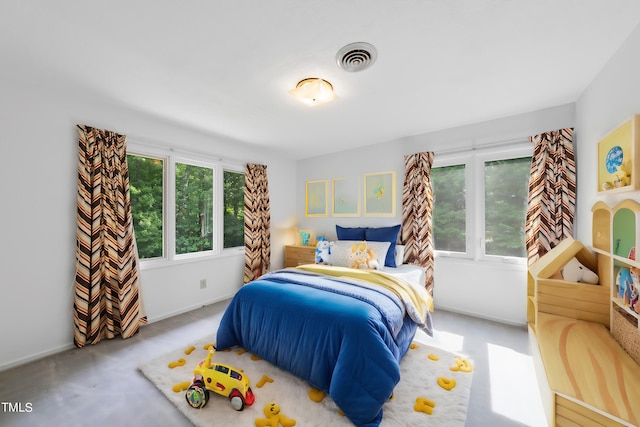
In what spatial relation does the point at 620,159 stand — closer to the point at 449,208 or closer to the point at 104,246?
the point at 449,208

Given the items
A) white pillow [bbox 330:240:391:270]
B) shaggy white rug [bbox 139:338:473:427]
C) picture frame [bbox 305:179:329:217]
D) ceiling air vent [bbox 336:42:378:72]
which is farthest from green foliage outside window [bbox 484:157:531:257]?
picture frame [bbox 305:179:329:217]

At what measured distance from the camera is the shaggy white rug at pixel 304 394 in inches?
60.4

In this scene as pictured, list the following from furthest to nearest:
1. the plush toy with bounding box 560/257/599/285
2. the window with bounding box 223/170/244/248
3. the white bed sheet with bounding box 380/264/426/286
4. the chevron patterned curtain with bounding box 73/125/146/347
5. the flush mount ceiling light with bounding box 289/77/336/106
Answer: the window with bounding box 223/170/244/248
the white bed sheet with bounding box 380/264/426/286
the chevron patterned curtain with bounding box 73/125/146/347
the flush mount ceiling light with bounding box 289/77/336/106
the plush toy with bounding box 560/257/599/285

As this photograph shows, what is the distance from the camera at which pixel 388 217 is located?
3732 mm

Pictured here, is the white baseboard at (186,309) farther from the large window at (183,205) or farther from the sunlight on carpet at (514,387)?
the sunlight on carpet at (514,387)

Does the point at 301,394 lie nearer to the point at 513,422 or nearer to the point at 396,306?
the point at 396,306

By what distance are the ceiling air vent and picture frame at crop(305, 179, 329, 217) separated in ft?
8.76

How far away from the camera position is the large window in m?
2.96

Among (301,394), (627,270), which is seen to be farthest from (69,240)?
(627,270)

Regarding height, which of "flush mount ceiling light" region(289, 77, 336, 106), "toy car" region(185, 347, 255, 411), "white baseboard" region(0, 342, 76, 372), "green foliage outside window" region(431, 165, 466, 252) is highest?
"flush mount ceiling light" region(289, 77, 336, 106)

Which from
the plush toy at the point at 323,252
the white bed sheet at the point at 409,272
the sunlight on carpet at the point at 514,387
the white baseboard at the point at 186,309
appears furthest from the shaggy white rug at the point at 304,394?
the plush toy at the point at 323,252

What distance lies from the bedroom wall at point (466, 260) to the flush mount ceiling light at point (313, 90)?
1.74 metres

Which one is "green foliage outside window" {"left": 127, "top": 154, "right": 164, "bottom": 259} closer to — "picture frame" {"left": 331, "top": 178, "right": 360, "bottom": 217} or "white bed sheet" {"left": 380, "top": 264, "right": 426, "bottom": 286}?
"picture frame" {"left": 331, "top": 178, "right": 360, "bottom": 217}

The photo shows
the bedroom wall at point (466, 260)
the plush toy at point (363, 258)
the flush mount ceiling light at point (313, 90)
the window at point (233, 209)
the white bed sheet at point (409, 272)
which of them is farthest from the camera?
the window at point (233, 209)
